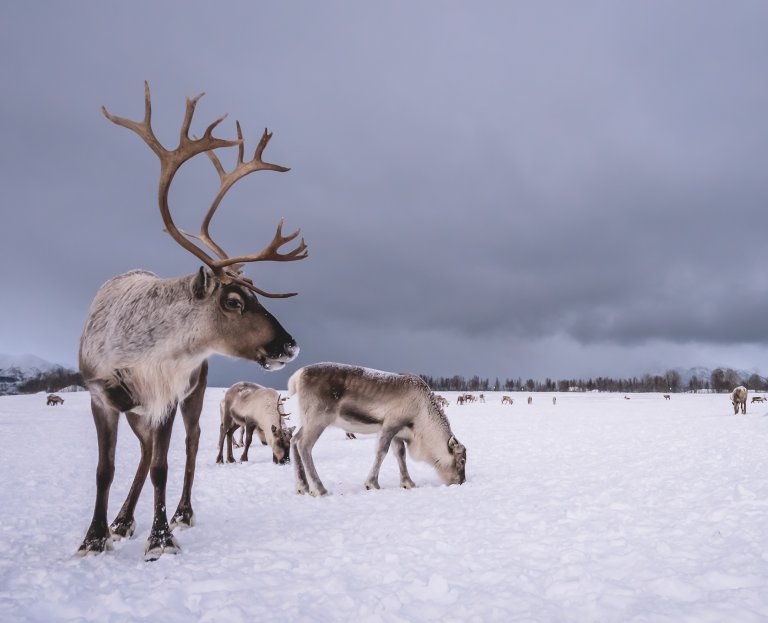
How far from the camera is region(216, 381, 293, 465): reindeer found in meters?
11.4

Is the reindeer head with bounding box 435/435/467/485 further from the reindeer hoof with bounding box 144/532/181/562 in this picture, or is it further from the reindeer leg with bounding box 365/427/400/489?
the reindeer hoof with bounding box 144/532/181/562

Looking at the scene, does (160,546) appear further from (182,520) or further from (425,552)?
Answer: (425,552)

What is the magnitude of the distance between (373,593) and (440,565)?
0.77 metres

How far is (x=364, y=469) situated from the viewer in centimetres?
985

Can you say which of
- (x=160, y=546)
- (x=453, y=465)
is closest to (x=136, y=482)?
(x=160, y=546)

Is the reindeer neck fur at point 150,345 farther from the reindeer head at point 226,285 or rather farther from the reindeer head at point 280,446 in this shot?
the reindeer head at point 280,446

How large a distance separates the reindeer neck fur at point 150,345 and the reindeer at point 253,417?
695cm

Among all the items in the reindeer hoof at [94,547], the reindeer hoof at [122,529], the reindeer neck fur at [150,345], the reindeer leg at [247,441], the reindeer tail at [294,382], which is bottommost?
the reindeer leg at [247,441]

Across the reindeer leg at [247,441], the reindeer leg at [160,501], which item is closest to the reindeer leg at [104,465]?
the reindeer leg at [160,501]

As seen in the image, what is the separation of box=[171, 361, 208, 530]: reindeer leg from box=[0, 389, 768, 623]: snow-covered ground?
0.67ft

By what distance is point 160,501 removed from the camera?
4340 millimetres

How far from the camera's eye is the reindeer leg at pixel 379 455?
7.57 metres

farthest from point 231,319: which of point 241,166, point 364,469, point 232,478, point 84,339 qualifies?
point 364,469

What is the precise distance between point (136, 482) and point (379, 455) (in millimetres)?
3700
